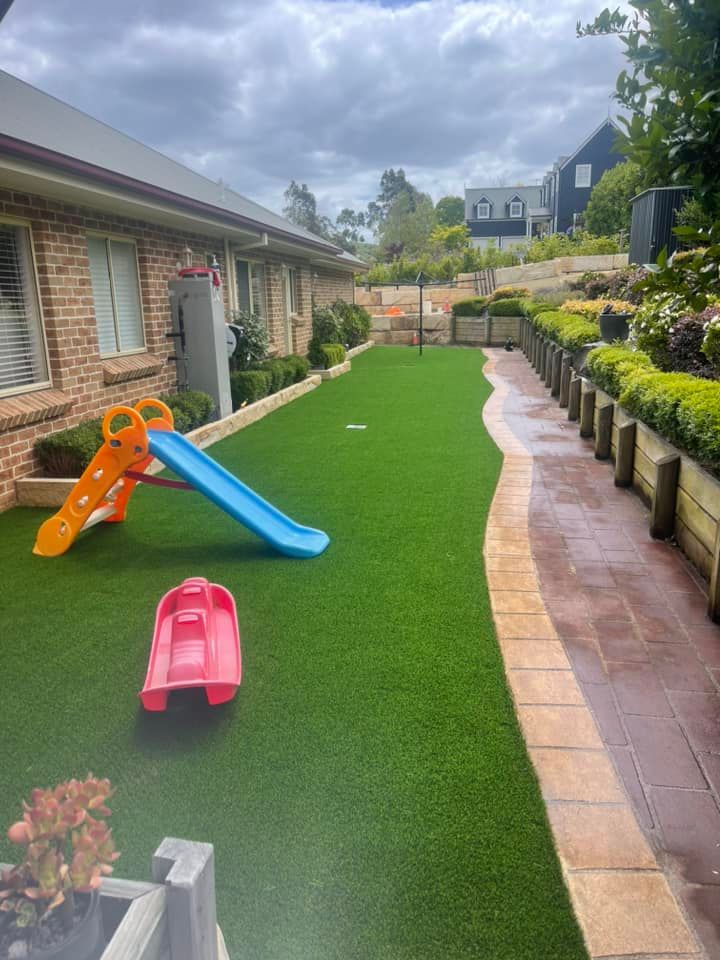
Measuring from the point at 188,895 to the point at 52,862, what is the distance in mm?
269

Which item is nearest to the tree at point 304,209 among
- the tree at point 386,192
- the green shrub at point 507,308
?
the tree at point 386,192

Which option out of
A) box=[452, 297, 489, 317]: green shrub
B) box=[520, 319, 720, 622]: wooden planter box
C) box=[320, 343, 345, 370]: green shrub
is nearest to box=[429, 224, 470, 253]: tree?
box=[452, 297, 489, 317]: green shrub

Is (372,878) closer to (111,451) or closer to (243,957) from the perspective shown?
(243,957)

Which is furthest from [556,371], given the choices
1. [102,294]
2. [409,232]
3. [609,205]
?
[409,232]

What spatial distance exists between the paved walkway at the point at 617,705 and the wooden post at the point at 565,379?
5.36 m

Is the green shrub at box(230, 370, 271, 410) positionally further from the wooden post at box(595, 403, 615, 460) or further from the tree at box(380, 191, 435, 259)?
the tree at box(380, 191, 435, 259)

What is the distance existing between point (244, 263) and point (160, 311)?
3931 mm

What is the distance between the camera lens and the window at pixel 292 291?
15372mm

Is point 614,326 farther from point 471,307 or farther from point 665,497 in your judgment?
point 471,307

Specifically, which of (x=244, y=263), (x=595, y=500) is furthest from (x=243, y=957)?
(x=244, y=263)

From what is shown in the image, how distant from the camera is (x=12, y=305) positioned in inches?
251

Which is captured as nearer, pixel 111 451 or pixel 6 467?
pixel 111 451

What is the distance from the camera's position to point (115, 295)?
26.9 feet

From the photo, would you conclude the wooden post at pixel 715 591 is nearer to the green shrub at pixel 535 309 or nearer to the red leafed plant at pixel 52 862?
the red leafed plant at pixel 52 862
